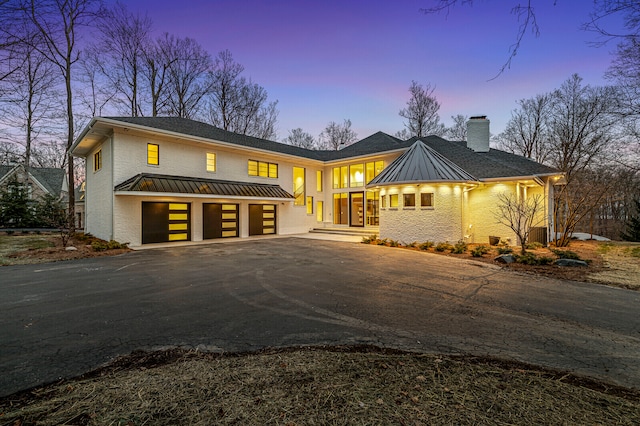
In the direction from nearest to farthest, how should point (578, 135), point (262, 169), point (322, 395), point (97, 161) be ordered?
point (322, 395)
point (97, 161)
point (262, 169)
point (578, 135)

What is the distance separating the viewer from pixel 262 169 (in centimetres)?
1878

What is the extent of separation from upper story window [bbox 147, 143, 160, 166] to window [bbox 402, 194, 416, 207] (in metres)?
13.0

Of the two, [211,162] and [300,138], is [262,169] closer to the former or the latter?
[211,162]

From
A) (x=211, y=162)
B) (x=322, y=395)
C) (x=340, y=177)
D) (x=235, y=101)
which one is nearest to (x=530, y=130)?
(x=340, y=177)

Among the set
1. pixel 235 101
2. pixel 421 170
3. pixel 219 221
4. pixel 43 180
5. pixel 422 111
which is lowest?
pixel 219 221

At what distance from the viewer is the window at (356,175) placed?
20.6m

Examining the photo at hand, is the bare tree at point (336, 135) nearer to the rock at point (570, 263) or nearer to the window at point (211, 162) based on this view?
the window at point (211, 162)

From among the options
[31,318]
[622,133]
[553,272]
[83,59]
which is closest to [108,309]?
[31,318]

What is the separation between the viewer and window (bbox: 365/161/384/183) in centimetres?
1961

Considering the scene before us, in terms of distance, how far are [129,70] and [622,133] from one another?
33605 millimetres

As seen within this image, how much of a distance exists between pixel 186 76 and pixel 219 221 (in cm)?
1665

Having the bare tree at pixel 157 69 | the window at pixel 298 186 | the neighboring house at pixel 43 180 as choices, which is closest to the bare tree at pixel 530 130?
the window at pixel 298 186

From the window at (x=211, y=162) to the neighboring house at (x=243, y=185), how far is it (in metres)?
0.06

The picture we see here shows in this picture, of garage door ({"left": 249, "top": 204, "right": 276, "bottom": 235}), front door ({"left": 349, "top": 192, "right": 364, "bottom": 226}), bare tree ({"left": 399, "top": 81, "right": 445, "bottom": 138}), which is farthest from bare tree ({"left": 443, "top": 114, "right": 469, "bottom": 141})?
garage door ({"left": 249, "top": 204, "right": 276, "bottom": 235})
